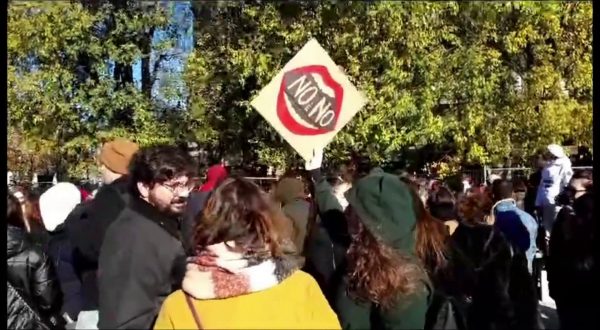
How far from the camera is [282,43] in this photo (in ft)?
21.9

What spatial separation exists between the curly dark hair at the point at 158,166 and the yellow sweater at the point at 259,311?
1014mm

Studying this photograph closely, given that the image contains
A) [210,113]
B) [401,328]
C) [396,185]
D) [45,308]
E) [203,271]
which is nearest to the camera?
[203,271]

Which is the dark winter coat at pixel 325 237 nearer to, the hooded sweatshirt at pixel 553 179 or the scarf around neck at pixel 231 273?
the hooded sweatshirt at pixel 553 179

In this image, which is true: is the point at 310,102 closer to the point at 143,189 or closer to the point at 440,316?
the point at 143,189

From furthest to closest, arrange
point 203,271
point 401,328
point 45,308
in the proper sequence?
point 45,308 → point 401,328 → point 203,271

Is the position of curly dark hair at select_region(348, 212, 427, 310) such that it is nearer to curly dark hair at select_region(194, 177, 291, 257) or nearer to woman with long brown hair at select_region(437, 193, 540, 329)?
Answer: curly dark hair at select_region(194, 177, 291, 257)

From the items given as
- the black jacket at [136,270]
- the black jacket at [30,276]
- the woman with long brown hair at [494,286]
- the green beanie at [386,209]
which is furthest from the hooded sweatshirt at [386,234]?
the black jacket at [30,276]

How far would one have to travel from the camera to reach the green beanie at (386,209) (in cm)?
283

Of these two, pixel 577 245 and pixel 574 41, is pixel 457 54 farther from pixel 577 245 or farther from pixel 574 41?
pixel 577 245

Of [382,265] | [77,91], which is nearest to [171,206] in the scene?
[382,265]

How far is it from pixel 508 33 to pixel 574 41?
0.71 meters

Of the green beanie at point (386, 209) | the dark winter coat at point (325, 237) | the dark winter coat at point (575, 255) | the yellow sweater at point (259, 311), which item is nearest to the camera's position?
the yellow sweater at point (259, 311)

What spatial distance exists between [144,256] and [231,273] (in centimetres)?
80

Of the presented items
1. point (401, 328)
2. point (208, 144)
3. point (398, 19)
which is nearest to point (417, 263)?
point (401, 328)
